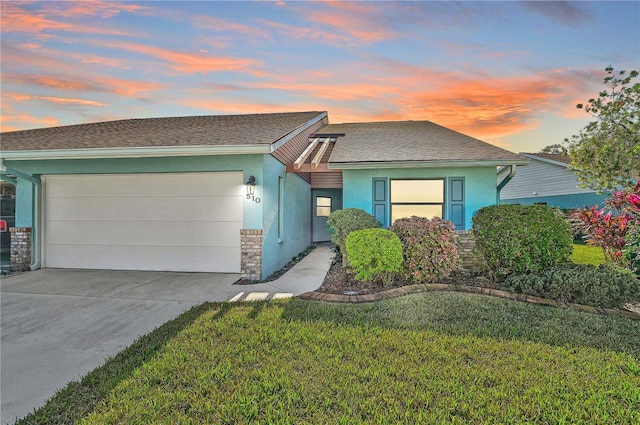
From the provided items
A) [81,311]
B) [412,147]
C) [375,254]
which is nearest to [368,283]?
[375,254]

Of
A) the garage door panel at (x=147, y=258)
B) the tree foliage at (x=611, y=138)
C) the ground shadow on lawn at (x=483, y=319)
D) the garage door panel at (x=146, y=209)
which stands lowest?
the ground shadow on lawn at (x=483, y=319)

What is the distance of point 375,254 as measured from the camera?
19.4 feet

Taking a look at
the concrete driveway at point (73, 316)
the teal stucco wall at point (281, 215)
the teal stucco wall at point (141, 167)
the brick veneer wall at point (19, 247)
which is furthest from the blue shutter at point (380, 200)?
the brick veneer wall at point (19, 247)

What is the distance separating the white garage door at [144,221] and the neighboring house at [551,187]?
13840mm

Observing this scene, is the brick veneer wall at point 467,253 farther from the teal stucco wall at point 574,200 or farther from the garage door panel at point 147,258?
the teal stucco wall at point 574,200

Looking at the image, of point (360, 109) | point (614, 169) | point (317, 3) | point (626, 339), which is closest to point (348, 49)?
point (317, 3)

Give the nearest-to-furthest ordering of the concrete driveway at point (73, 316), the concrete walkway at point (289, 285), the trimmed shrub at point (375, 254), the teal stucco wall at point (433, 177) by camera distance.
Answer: the concrete driveway at point (73, 316), the concrete walkway at point (289, 285), the trimmed shrub at point (375, 254), the teal stucco wall at point (433, 177)

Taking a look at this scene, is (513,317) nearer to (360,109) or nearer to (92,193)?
(92,193)

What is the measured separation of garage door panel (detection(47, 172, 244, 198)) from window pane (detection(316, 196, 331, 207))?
269 inches

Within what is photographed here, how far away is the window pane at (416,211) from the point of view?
8586mm

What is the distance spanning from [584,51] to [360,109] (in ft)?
24.3

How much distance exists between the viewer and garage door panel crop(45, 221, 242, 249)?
7562 mm

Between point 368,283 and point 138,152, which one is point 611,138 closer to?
point 368,283

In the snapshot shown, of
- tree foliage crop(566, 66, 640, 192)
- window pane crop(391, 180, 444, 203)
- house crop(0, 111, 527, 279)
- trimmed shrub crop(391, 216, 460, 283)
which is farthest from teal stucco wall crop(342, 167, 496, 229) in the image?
tree foliage crop(566, 66, 640, 192)
